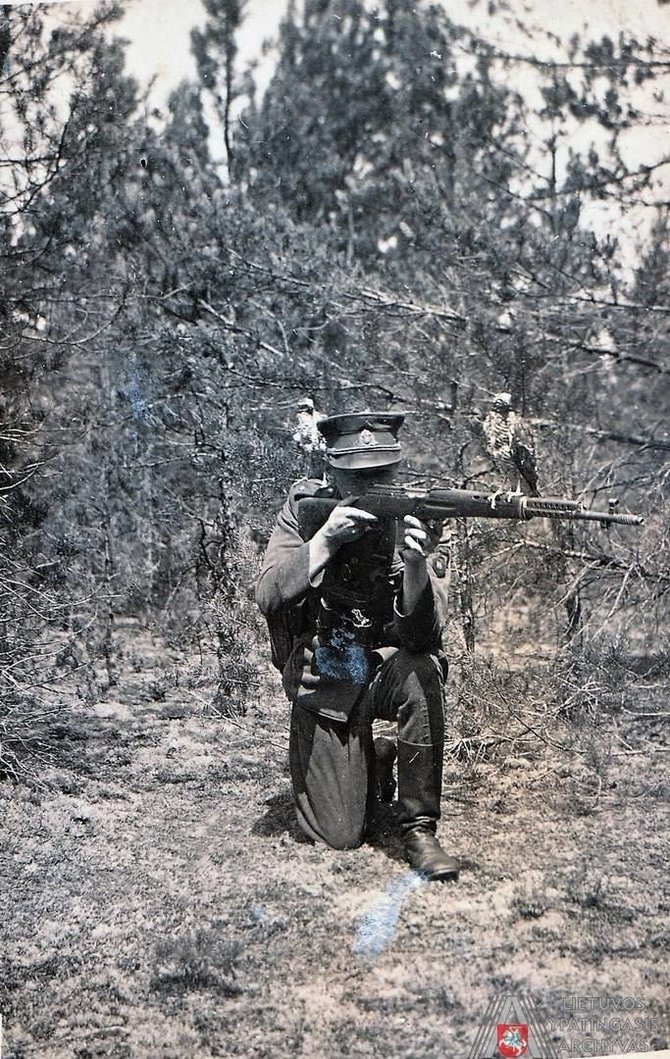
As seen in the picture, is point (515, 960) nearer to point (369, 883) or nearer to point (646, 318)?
point (369, 883)

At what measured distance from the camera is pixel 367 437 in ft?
8.81

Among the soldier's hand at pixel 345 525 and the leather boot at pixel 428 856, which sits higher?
the soldier's hand at pixel 345 525

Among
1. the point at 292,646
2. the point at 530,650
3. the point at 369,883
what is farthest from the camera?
the point at 530,650

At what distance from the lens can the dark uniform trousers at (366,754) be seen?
2676 millimetres

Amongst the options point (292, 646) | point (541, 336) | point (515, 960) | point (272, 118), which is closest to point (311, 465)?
point (292, 646)

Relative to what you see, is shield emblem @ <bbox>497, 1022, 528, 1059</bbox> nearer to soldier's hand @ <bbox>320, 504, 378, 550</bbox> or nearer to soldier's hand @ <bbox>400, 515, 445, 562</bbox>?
soldier's hand @ <bbox>400, 515, 445, 562</bbox>

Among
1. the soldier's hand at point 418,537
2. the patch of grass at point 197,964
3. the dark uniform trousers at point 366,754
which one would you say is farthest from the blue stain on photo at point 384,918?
the soldier's hand at point 418,537

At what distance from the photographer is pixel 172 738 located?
10.2 feet

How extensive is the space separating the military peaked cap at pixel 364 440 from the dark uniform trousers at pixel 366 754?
556 mm

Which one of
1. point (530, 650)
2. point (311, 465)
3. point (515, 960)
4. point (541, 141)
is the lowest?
point (515, 960)

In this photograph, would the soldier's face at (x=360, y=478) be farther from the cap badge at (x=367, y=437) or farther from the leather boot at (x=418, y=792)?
the leather boot at (x=418, y=792)

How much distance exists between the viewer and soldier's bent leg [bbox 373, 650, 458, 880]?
2656mm

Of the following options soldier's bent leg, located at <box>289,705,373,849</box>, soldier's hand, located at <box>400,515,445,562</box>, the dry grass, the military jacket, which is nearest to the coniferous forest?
the dry grass

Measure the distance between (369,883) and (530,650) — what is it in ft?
3.66
